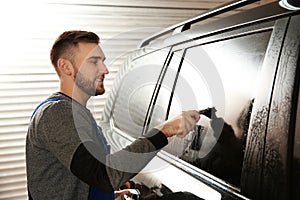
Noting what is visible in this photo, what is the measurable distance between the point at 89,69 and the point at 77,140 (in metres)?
0.43

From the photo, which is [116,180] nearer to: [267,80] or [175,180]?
[175,180]

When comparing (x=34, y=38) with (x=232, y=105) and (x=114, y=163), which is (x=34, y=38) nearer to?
(x=114, y=163)

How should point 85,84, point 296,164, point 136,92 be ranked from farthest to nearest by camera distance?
point 136,92
point 85,84
point 296,164

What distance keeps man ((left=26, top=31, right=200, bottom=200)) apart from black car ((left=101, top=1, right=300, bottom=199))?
170 millimetres

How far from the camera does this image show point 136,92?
2725 millimetres

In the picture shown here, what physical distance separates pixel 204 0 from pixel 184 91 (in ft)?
10.0

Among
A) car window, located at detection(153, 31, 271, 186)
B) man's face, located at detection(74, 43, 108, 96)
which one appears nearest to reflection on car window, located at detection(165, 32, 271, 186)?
→ car window, located at detection(153, 31, 271, 186)

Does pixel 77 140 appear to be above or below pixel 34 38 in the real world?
below

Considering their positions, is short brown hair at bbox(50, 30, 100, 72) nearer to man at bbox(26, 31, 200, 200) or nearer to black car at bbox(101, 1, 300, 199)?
man at bbox(26, 31, 200, 200)

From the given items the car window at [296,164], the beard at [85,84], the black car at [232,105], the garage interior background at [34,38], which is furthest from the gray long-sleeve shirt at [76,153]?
the garage interior background at [34,38]

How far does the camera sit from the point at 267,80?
139cm

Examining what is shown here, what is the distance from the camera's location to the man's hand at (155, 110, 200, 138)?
5.79 ft

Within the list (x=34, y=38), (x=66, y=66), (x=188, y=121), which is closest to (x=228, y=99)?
(x=188, y=121)

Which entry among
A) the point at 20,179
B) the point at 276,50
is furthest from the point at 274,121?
the point at 20,179
